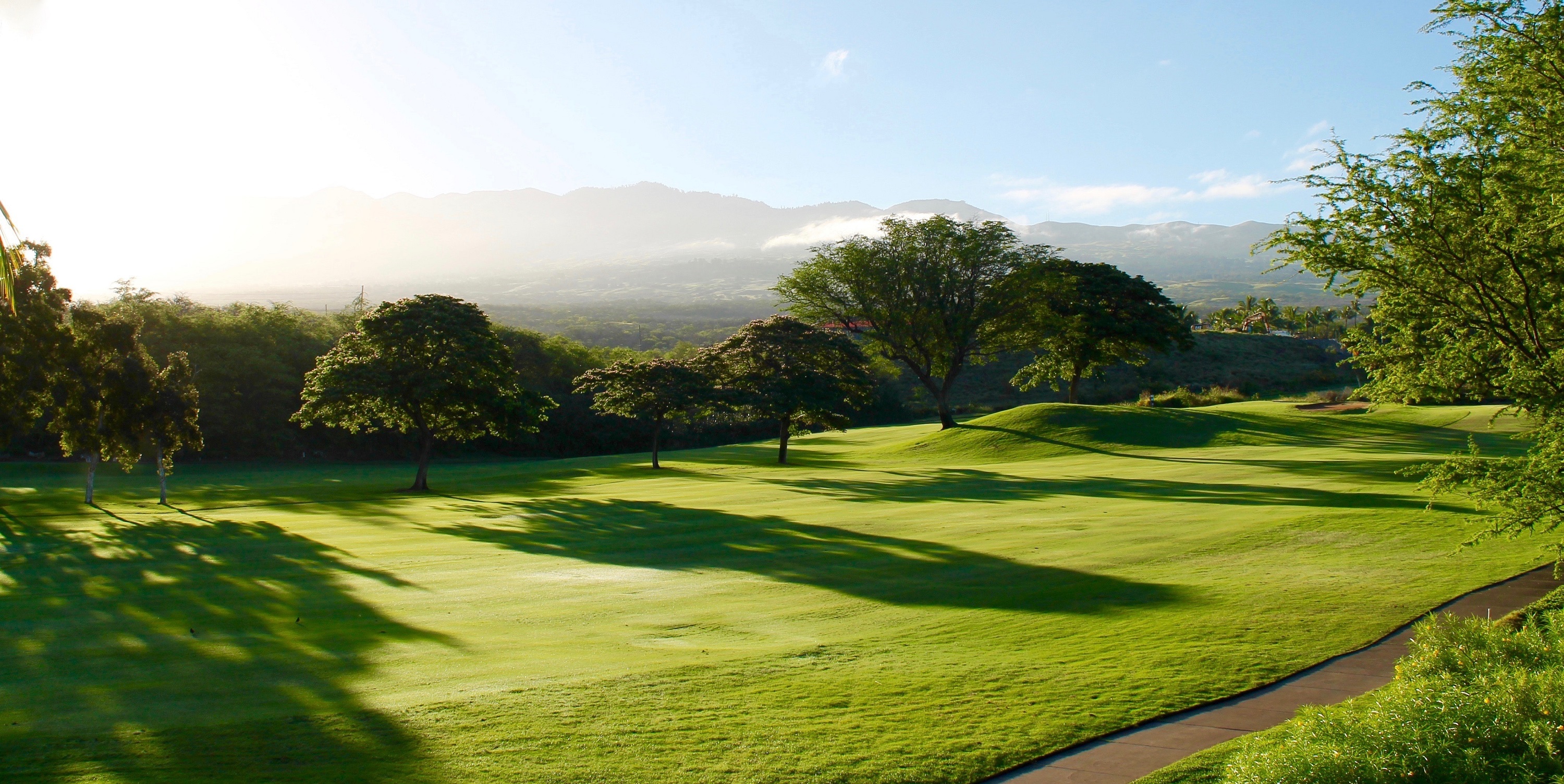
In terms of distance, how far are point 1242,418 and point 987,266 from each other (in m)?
15.5

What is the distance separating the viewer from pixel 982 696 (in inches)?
348

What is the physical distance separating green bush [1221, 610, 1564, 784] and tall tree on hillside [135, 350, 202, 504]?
117 feet

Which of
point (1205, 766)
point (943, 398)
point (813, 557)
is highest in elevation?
point (943, 398)

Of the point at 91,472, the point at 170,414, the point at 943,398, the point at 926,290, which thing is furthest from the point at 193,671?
the point at 943,398

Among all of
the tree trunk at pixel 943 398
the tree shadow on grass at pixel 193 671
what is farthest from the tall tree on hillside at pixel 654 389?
the tree shadow on grass at pixel 193 671

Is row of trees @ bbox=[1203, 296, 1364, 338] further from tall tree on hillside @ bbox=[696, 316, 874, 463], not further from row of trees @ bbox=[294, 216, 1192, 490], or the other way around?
tall tree on hillside @ bbox=[696, 316, 874, 463]

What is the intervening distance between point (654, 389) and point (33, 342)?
77.0ft

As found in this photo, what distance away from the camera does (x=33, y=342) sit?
3072 centimetres

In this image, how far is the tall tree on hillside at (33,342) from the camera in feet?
99.6

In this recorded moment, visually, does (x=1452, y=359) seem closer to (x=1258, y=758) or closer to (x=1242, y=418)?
(x=1258, y=758)

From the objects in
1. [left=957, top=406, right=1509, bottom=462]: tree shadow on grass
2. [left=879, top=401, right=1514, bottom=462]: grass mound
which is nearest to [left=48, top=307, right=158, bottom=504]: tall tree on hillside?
[left=879, top=401, right=1514, bottom=462]: grass mound

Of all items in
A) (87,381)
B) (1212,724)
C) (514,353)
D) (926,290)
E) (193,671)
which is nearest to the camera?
(1212,724)

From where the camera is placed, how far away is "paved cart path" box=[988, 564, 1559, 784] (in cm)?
698

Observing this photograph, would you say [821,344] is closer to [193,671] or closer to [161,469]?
[161,469]
